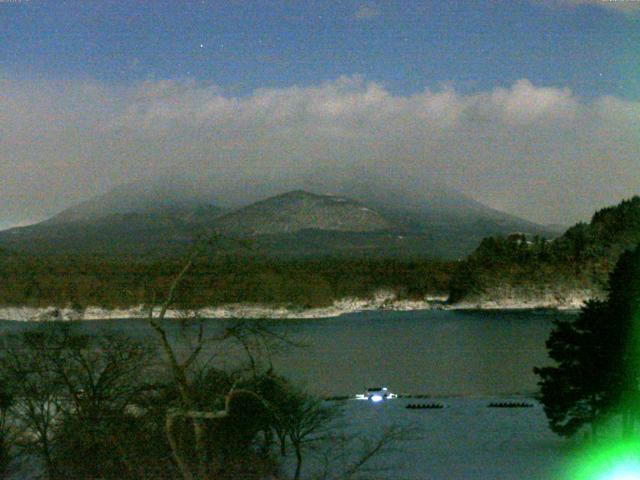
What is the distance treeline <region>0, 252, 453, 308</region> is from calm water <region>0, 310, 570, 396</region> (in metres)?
1.61

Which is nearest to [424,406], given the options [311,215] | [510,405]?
[510,405]

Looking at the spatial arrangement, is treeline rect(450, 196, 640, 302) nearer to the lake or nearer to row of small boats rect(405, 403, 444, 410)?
the lake

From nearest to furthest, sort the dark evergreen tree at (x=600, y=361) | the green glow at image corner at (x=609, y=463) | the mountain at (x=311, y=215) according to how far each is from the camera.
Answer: the green glow at image corner at (x=609, y=463), the dark evergreen tree at (x=600, y=361), the mountain at (x=311, y=215)

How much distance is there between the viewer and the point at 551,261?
58.3m

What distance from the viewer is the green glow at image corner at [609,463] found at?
610 centimetres

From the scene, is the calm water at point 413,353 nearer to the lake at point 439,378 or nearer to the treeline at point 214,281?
the lake at point 439,378

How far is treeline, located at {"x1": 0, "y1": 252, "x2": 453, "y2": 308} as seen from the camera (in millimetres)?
25141

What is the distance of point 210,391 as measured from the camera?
5.96m

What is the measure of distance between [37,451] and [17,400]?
0.76m

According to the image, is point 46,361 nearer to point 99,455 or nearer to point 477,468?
point 99,455

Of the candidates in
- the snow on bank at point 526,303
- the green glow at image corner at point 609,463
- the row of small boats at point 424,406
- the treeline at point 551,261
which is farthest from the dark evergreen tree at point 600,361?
the treeline at point 551,261

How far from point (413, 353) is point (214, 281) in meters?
7.24

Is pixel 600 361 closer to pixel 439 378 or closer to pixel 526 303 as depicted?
pixel 439 378

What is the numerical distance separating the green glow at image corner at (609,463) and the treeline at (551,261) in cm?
4885
